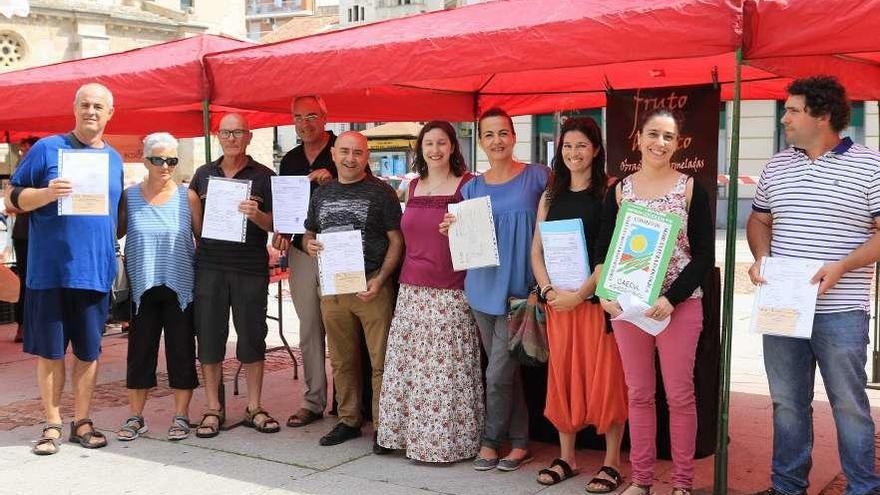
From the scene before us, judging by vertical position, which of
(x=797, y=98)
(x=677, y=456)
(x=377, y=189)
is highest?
(x=797, y=98)

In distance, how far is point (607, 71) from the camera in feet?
20.8

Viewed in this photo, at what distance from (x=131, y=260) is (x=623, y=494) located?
3.22 meters

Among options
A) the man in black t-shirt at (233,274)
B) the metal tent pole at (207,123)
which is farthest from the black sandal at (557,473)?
the metal tent pole at (207,123)

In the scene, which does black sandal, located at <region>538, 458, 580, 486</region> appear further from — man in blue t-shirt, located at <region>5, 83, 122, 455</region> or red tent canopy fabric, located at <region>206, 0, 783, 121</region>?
man in blue t-shirt, located at <region>5, 83, 122, 455</region>

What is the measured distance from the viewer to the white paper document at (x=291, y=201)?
18.5 ft

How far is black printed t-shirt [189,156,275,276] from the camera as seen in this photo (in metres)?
5.64

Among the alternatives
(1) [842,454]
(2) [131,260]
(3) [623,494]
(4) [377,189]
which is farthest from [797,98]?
(2) [131,260]

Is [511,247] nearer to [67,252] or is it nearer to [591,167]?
[591,167]

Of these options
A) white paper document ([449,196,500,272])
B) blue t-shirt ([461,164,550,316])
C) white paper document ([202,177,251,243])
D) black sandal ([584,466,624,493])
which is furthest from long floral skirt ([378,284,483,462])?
white paper document ([202,177,251,243])

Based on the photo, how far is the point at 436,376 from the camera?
5.02m

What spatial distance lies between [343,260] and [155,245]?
1235 mm

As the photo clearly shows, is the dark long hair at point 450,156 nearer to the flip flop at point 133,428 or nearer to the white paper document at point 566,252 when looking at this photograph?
the white paper document at point 566,252

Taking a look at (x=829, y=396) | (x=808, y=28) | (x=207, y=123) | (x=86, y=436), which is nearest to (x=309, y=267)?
(x=207, y=123)

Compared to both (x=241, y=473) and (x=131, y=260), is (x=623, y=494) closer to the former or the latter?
(x=241, y=473)
